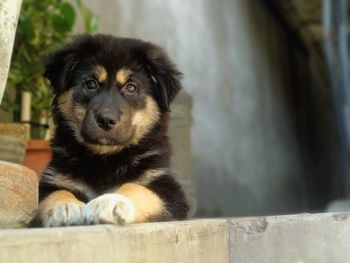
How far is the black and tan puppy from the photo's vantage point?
129 inches

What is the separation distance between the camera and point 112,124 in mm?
3281

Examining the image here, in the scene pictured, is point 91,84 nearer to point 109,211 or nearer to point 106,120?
point 106,120

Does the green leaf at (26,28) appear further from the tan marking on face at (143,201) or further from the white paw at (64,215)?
the white paw at (64,215)

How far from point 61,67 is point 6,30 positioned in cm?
82

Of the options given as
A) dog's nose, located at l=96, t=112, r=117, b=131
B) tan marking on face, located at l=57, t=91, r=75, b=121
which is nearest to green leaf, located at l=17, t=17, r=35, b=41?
tan marking on face, located at l=57, t=91, r=75, b=121

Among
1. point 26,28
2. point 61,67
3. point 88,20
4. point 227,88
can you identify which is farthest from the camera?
point 227,88

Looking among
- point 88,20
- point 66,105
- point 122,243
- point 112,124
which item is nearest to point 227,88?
point 88,20

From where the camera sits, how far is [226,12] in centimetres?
955

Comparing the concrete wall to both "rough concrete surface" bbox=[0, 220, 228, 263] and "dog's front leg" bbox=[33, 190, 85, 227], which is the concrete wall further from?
"rough concrete surface" bbox=[0, 220, 228, 263]

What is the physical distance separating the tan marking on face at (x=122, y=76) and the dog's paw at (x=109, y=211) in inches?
34.5

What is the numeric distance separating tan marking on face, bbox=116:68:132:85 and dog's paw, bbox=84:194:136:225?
0.88 metres

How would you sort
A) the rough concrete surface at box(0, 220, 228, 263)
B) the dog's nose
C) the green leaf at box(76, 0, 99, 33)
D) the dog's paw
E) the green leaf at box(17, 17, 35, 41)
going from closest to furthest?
the rough concrete surface at box(0, 220, 228, 263) < the dog's paw < the dog's nose < the green leaf at box(17, 17, 35, 41) < the green leaf at box(76, 0, 99, 33)

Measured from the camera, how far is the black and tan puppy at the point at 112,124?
3.28 meters

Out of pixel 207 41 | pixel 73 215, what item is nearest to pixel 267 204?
pixel 207 41
